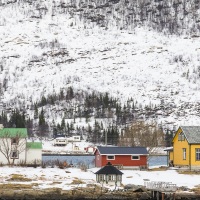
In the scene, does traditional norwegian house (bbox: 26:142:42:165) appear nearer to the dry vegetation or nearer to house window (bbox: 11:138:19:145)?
house window (bbox: 11:138:19:145)

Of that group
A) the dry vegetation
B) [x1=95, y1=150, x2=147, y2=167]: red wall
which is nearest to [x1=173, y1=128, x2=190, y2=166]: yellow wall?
[x1=95, y1=150, x2=147, y2=167]: red wall

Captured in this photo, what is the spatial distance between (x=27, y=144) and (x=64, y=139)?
325 feet

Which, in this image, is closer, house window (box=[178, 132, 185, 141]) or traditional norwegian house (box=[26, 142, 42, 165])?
house window (box=[178, 132, 185, 141])

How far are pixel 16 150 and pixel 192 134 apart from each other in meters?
19.6

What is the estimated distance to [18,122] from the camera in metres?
153

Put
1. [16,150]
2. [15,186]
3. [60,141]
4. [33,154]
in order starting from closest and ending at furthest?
[15,186]
[16,150]
[33,154]
[60,141]

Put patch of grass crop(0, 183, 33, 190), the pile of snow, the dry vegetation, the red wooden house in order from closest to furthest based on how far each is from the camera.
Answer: patch of grass crop(0, 183, 33, 190) → the dry vegetation → the pile of snow → the red wooden house

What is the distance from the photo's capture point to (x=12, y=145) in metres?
67.3

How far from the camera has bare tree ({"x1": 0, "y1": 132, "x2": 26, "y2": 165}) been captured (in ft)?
220

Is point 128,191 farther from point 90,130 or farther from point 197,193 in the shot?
point 90,130

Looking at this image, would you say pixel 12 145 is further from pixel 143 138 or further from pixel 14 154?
pixel 143 138

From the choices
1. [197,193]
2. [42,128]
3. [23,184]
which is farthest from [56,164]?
[42,128]

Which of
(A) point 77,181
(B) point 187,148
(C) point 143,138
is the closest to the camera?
(A) point 77,181

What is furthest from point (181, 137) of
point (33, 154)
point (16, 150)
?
point (16, 150)
